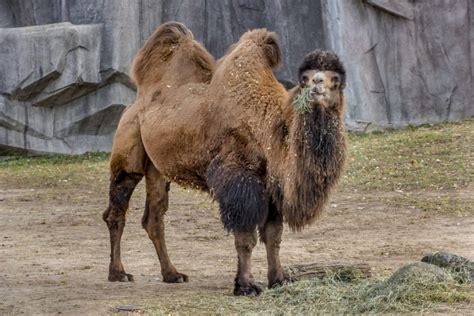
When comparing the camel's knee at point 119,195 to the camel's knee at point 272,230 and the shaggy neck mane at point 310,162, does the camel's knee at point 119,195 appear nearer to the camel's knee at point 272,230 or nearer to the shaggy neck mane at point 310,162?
the camel's knee at point 272,230

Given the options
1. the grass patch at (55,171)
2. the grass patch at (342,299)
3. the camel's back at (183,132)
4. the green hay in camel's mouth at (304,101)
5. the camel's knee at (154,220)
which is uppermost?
the green hay in camel's mouth at (304,101)

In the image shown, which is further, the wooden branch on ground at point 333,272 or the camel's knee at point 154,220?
the camel's knee at point 154,220

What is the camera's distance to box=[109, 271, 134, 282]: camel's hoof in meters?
7.43

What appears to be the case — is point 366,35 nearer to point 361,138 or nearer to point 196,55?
point 361,138

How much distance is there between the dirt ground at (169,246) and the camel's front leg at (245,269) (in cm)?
26

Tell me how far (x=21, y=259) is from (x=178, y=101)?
213 cm

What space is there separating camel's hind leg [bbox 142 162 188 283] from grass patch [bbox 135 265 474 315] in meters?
1.21

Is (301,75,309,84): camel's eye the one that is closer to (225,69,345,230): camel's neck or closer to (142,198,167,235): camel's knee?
(225,69,345,230): camel's neck

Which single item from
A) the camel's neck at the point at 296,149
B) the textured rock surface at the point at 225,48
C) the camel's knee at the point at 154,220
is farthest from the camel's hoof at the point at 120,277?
the textured rock surface at the point at 225,48

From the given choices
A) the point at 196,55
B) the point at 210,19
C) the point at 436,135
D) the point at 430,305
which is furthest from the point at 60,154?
the point at 430,305

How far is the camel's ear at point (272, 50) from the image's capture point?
700cm

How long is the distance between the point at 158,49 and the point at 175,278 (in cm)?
176

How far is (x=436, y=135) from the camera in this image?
1322 cm

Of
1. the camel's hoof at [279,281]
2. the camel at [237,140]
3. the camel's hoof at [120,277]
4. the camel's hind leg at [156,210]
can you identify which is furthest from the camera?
the camel's hind leg at [156,210]
